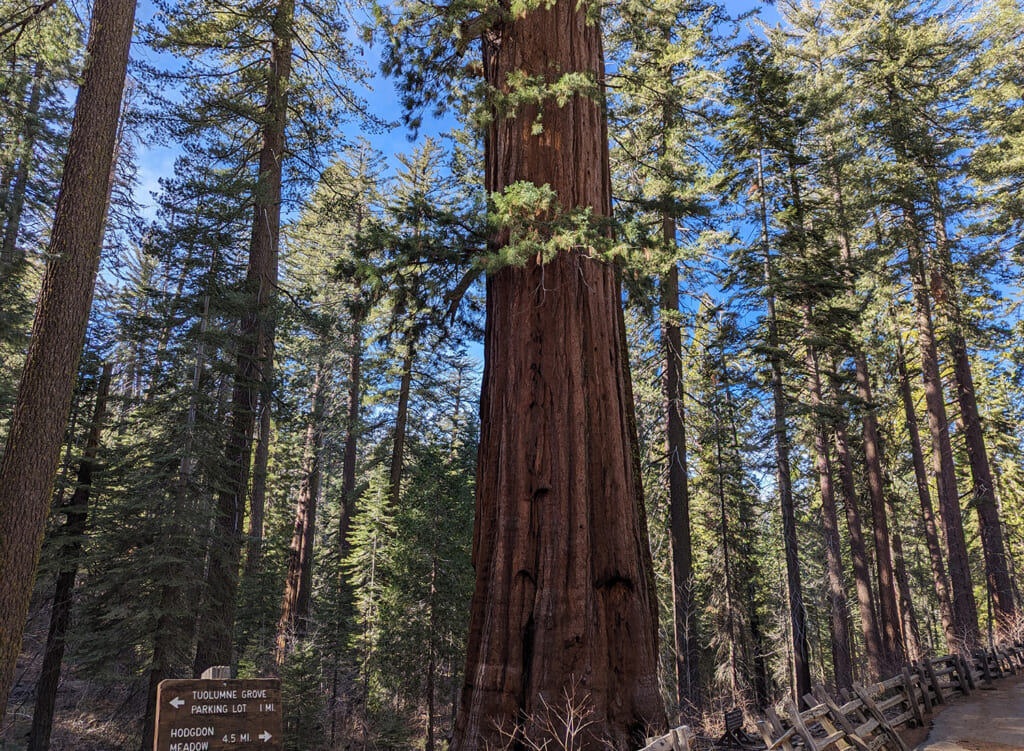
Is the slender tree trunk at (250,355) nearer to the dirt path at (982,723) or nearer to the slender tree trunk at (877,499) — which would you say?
the dirt path at (982,723)

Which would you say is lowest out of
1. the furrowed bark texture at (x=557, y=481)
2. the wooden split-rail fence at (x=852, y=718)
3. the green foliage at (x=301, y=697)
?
the green foliage at (x=301, y=697)

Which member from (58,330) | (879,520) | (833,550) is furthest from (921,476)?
(58,330)

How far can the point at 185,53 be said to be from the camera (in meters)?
13.2

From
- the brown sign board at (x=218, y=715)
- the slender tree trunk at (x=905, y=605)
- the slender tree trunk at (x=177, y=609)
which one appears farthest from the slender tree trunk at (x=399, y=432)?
the slender tree trunk at (x=905, y=605)

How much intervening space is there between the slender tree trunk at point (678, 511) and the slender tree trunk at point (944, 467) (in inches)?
292

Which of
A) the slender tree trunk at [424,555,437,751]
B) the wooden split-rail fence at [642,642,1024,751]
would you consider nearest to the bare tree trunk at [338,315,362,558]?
the slender tree trunk at [424,555,437,751]

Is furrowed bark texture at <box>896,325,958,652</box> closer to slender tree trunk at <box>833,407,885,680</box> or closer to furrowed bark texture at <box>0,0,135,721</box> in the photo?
slender tree trunk at <box>833,407,885,680</box>

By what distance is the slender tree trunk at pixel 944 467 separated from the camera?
15939 mm

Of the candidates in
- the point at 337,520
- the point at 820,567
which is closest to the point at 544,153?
the point at 337,520

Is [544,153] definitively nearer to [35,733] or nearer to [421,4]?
[421,4]

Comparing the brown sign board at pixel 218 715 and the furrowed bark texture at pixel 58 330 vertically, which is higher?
the furrowed bark texture at pixel 58 330

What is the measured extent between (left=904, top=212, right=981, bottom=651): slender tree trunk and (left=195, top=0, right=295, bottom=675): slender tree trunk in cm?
1719

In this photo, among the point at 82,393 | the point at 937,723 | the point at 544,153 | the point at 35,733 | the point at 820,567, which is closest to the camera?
the point at 544,153

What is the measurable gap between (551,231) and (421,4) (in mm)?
3663
